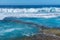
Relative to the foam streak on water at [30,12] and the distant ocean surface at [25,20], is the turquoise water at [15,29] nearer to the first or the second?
the distant ocean surface at [25,20]

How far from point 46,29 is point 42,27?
3.4 inches

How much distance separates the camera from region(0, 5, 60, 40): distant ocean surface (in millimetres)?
2275

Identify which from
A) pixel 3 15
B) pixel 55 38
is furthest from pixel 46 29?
pixel 3 15

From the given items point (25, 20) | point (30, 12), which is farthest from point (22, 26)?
point (30, 12)

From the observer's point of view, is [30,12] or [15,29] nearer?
[15,29]

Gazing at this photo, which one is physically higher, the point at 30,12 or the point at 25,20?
the point at 30,12

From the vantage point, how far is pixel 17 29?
2.29m

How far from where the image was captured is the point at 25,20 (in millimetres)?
2355

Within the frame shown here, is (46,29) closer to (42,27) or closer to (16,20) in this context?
(42,27)

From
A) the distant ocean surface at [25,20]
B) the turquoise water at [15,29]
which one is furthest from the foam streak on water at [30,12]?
the turquoise water at [15,29]

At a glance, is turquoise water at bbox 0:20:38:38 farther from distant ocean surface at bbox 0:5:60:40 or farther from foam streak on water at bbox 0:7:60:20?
foam streak on water at bbox 0:7:60:20

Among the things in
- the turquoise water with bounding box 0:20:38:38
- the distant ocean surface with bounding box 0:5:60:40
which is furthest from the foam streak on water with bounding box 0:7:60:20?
the turquoise water with bounding box 0:20:38:38

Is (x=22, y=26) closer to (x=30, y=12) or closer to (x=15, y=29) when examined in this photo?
(x=15, y=29)

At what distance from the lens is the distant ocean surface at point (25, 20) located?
2275 mm
